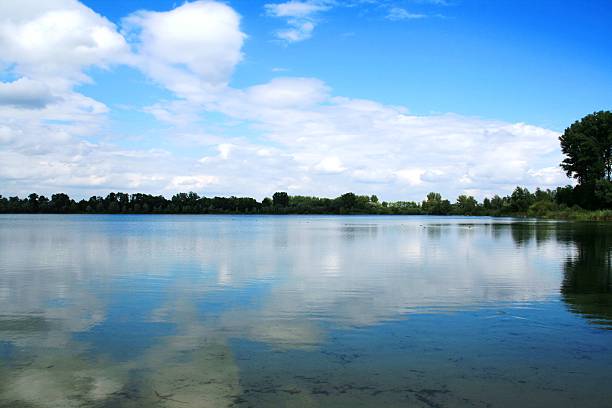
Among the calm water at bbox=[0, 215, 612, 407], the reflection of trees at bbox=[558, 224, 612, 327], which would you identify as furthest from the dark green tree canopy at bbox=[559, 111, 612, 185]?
the calm water at bbox=[0, 215, 612, 407]

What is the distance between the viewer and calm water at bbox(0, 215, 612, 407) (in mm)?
7391

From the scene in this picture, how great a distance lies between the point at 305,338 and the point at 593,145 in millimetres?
99975

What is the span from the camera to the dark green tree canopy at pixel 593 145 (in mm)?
94438

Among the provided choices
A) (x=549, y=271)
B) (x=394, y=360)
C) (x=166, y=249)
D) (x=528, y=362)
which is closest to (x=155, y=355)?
(x=394, y=360)

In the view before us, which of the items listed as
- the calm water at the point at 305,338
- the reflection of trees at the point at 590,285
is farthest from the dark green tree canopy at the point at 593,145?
the calm water at the point at 305,338

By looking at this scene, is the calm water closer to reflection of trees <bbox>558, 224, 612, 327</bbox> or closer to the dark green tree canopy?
reflection of trees <bbox>558, 224, 612, 327</bbox>

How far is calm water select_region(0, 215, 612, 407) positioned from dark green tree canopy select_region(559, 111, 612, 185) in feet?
277

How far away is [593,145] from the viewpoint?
94062 mm

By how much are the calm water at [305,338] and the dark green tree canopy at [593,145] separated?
8436 cm

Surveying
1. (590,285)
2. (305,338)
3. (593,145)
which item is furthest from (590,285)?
(593,145)

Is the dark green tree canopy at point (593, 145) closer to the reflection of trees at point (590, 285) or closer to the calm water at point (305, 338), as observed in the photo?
the reflection of trees at point (590, 285)

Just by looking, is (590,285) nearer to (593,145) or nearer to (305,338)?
(305,338)


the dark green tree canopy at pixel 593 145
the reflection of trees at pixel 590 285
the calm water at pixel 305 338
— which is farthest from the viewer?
the dark green tree canopy at pixel 593 145

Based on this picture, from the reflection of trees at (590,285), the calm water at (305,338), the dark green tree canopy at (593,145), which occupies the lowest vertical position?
the calm water at (305,338)
